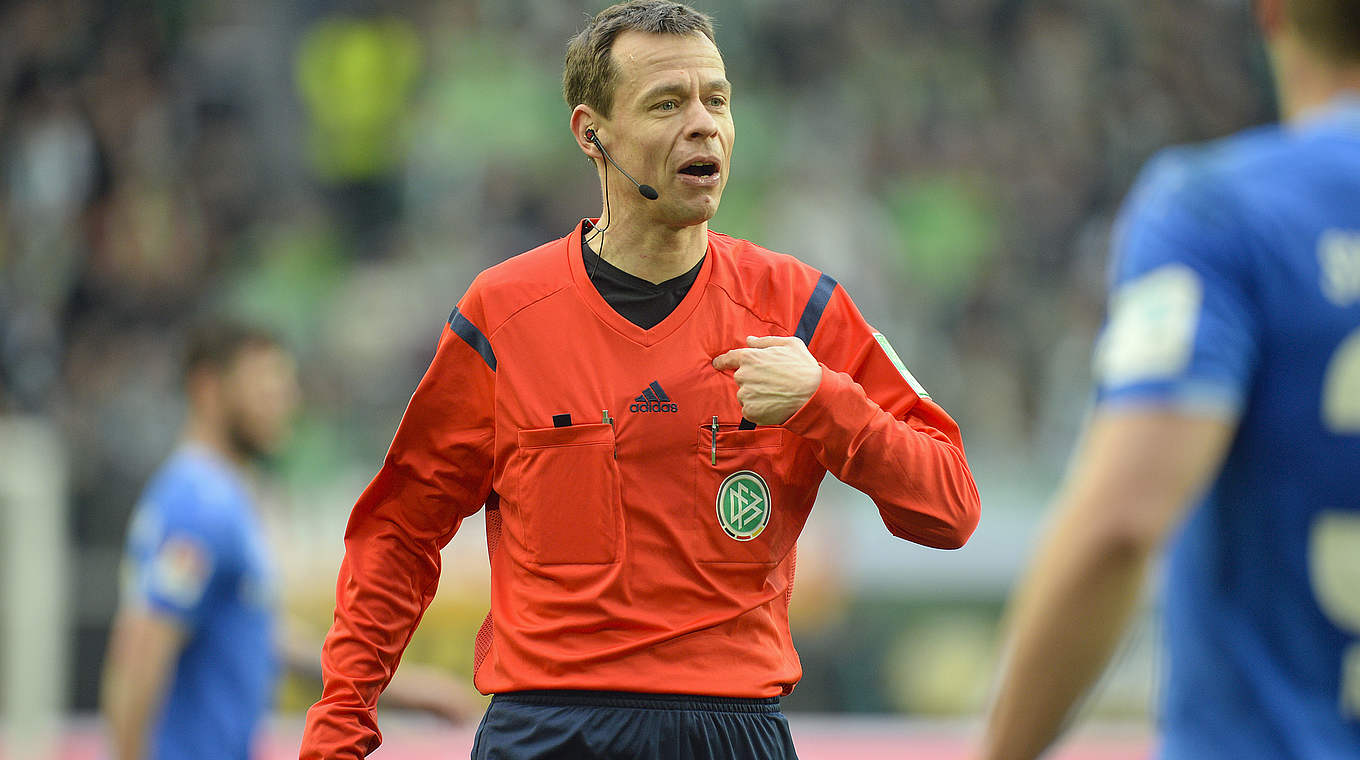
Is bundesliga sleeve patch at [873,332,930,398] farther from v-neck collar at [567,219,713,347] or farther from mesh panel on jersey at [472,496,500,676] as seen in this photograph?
mesh panel on jersey at [472,496,500,676]

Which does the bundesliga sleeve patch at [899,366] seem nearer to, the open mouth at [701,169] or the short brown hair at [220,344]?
the open mouth at [701,169]

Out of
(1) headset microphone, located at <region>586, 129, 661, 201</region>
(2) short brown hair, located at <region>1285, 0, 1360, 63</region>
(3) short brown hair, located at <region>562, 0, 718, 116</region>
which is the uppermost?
(3) short brown hair, located at <region>562, 0, 718, 116</region>

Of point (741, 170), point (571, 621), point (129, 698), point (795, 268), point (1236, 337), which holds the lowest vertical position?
point (129, 698)

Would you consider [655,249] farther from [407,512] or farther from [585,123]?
[407,512]

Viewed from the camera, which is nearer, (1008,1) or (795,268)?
(795,268)

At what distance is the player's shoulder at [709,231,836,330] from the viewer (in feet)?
11.5

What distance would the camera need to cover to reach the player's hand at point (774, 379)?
10.2ft

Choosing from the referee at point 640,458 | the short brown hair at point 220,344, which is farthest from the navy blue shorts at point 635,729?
the short brown hair at point 220,344

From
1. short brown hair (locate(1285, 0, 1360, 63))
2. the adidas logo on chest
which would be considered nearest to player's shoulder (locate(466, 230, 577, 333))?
the adidas logo on chest

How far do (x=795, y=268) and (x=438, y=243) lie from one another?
951 cm

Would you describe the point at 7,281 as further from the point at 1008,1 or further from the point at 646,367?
the point at 646,367

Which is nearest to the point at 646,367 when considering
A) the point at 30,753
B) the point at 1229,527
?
the point at 1229,527

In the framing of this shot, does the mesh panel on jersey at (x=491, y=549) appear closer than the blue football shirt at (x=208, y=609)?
Yes

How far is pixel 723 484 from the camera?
3.37m
